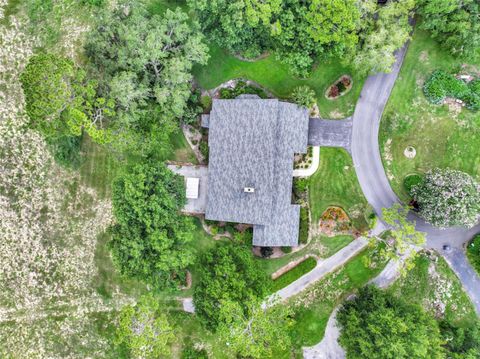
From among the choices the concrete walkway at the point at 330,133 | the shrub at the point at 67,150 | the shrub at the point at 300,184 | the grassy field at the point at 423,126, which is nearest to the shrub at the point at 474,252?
the grassy field at the point at 423,126

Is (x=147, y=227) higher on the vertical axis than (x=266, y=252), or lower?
higher

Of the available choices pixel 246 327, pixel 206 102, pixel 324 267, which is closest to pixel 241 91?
pixel 206 102

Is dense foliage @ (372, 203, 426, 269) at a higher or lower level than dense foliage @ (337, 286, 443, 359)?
higher

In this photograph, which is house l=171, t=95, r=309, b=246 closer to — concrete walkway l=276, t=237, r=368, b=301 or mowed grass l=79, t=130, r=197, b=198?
concrete walkway l=276, t=237, r=368, b=301

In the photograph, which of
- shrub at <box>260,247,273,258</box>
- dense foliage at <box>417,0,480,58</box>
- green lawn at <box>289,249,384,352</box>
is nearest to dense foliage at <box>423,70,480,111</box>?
dense foliage at <box>417,0,480,58</box>

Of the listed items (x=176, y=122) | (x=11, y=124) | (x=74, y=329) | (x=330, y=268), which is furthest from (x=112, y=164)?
(x=330, y=268)

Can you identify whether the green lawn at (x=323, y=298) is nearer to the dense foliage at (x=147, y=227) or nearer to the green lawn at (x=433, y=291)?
the green lawn at (x=433, y=291)

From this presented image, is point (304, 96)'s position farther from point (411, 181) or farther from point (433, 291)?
point (433, 291)
